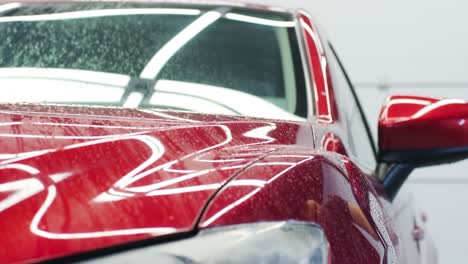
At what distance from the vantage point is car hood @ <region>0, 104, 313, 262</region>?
3.98 feet

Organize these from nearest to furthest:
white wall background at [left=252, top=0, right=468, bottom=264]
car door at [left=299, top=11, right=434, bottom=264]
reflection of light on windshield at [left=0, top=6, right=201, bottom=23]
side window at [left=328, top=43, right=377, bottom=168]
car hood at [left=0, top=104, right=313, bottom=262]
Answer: car hood at [left=0, top=104, right=313, bottom=262], car door at [left=299, top=11, right=434, bottom=264], side window at [left=328, top=43, right=377, bottom=168], reflection of light on windshield at [left=0, top=6, right=201, bottom=23], white wall background at [left=252, top=0, right=468, bottom=264]

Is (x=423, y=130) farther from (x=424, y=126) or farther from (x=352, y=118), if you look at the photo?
(x=352, y=118)

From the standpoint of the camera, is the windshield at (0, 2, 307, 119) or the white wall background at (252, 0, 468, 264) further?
the white wall background at (252, 0, 468, 264)

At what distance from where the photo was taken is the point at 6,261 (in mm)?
1167

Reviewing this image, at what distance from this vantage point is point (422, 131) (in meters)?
2.02

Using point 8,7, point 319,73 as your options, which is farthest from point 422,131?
point 8,7

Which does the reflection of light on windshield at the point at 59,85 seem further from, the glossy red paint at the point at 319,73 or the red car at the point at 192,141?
the glossy red paint at the point at 319,73

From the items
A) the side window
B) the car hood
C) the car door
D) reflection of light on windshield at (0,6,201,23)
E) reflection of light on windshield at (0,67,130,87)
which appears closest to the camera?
the car hood

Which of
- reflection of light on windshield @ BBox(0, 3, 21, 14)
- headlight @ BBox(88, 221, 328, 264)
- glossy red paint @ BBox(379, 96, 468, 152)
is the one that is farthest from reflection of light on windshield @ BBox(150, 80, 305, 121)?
headlight @ BBox(88, 221, 328, 264)

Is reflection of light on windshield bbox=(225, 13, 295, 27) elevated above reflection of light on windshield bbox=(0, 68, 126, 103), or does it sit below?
above

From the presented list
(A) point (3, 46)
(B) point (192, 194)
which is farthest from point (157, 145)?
(A) point (3, 46)

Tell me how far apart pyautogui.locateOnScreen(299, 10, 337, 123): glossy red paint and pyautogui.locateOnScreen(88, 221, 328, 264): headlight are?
2.48 feet

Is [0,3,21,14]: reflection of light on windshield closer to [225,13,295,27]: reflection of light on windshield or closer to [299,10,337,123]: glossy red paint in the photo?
[225,13,295,27]: reflection of light on windshield

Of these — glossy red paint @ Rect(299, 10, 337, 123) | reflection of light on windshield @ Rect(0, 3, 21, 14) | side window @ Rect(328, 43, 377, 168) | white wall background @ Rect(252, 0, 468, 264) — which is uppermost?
reflection of light on windshield @ Rect(0, 3, 21, 14)
